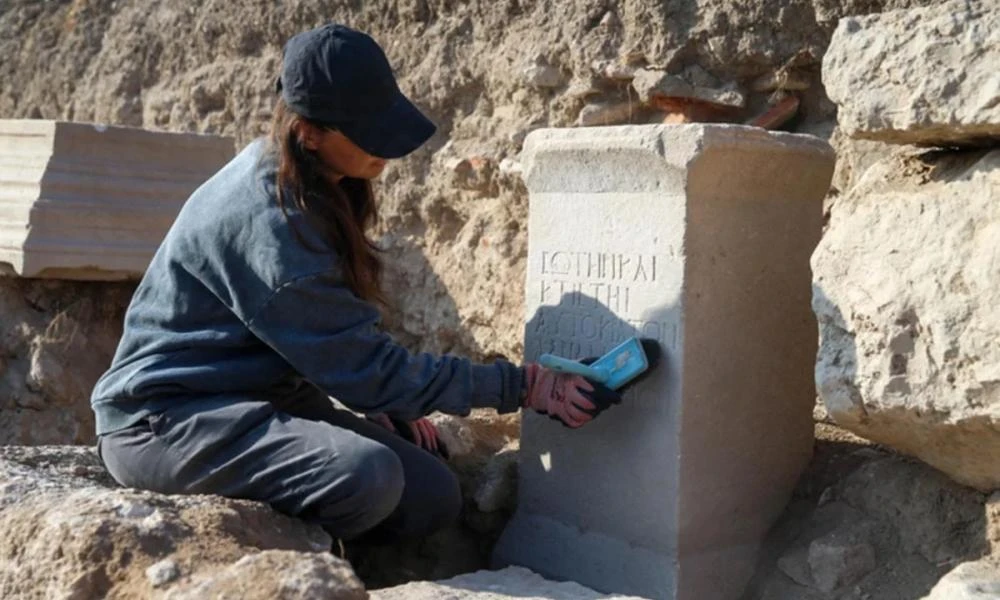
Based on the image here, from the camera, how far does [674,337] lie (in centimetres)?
287

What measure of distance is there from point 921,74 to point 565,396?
101 cm

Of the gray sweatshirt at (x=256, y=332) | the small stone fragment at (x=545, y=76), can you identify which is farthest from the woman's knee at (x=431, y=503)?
the small stone fragment at (x=545, y=76)

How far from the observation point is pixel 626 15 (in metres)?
4.50

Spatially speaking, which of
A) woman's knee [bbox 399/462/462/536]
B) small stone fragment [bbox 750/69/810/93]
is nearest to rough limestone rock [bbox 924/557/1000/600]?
woman's knee [bbox 399/462/462/536]

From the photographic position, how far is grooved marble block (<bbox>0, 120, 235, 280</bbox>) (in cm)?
510

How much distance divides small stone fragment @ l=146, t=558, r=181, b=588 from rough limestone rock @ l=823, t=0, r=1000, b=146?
1.66 meters

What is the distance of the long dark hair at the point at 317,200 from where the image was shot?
2742 millimetres

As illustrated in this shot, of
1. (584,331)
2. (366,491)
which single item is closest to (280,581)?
(366,491)

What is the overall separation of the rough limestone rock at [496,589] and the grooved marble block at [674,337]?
8.7 inches

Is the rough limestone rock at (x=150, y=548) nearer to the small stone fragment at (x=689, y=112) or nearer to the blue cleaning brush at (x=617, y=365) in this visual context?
the blue cleaning brush at (x=617, y=365)

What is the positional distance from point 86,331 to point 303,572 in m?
3.59

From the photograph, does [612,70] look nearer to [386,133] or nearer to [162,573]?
[386,133]

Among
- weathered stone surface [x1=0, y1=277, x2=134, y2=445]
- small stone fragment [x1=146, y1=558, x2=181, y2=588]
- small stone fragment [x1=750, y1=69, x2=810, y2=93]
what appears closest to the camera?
small stone fragment [x1=146, y1=558, x2=181, y2=588]

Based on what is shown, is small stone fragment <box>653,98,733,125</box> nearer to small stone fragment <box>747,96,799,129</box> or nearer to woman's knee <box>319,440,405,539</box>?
small stone fragment <box>747,96,799,129</box>
